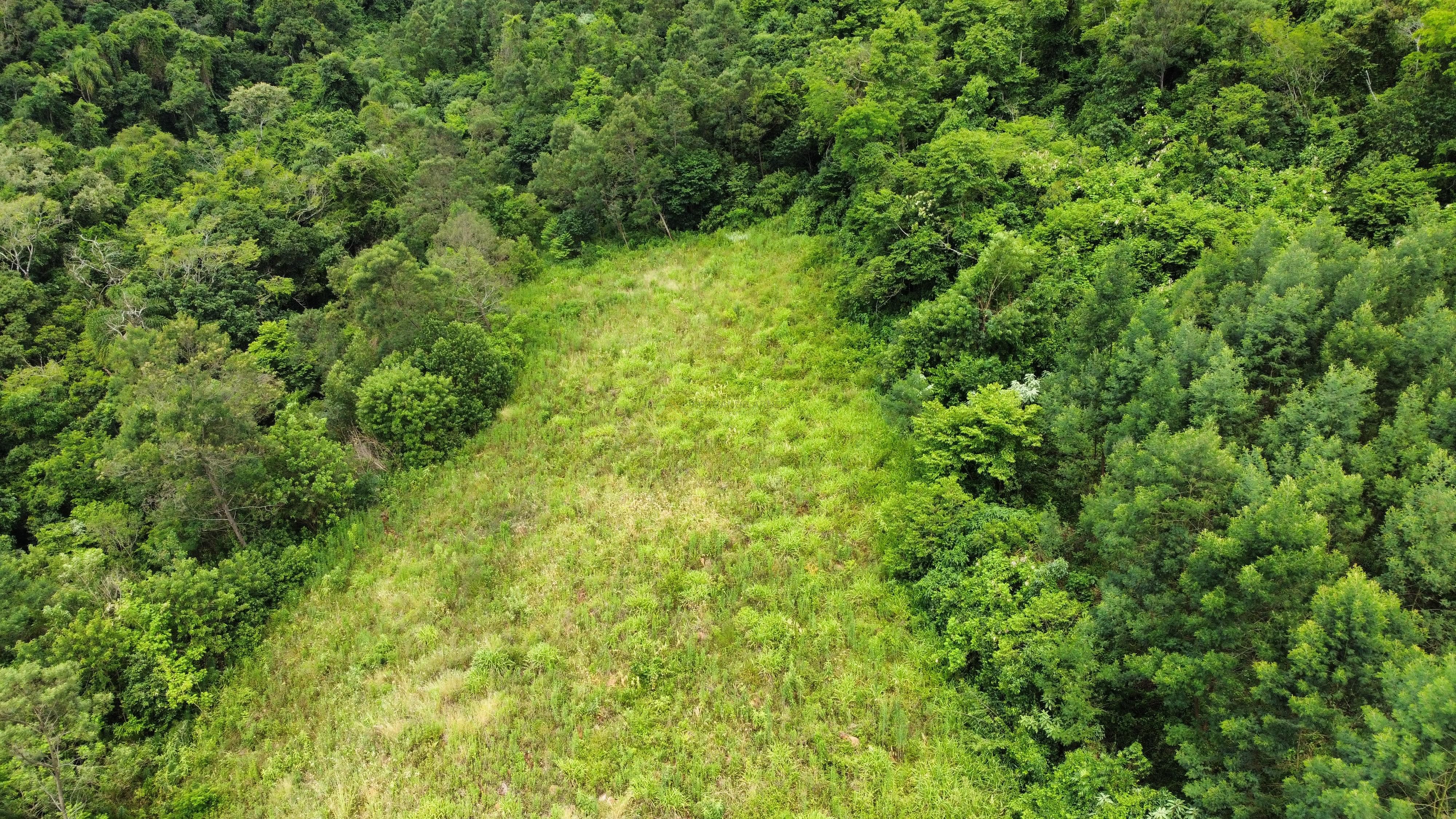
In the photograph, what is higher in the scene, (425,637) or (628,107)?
(628,107)

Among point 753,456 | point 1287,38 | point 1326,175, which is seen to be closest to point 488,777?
point 753,456

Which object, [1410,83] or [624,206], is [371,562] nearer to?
[624,206]

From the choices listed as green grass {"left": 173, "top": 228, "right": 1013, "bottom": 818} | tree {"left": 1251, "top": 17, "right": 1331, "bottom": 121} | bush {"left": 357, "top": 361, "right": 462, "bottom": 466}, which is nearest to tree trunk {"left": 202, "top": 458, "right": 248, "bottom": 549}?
green grass {"left": 173, "top": 228, "right": 1013, "bottom": 818}

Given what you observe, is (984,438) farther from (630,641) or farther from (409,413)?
(409,413)

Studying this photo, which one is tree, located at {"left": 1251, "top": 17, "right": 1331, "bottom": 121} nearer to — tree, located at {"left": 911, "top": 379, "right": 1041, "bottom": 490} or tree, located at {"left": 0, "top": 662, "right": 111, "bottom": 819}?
tree, located at {"left": 911, "top": 379, "right": 1041, "bottom": 490}

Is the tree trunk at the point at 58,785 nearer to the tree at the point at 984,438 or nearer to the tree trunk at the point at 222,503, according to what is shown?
the tree trunk at the point at 222,503

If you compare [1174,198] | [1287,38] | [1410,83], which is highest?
[1287,38]

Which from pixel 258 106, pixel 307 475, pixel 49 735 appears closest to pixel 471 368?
pixel 307 475
